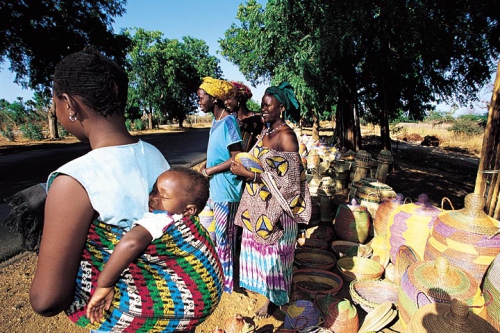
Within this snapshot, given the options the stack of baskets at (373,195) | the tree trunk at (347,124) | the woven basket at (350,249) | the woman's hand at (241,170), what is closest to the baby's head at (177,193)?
the woman's hand at (241,170)

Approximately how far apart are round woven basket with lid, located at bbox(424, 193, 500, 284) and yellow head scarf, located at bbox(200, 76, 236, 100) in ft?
7.40

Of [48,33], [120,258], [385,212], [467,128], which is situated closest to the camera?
[120,258]

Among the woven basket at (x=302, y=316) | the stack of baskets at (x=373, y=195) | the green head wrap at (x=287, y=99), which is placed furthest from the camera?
the stack of baskets at (x=373, y=195)

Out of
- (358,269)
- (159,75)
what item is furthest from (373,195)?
(159,75)

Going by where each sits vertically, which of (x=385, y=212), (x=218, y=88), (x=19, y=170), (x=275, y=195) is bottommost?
(x=19, y=170)

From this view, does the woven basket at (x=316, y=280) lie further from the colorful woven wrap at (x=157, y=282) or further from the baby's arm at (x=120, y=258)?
the baby's arm at (x=120, y=258)

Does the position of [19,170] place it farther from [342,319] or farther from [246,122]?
[342,319]

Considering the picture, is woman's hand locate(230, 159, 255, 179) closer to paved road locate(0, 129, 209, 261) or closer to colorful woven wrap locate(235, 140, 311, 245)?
colorful woven wrap locate(235, 140, 311, 245)

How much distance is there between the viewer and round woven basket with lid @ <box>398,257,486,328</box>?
198 cm

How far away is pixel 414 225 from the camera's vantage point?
9.66 ft

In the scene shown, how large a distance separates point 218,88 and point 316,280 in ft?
7.56

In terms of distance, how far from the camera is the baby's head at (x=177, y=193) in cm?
103

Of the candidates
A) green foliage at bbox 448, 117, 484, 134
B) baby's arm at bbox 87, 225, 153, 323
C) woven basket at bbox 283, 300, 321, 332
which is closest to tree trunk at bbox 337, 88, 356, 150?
woven basket at bbox 283, 300, 321, 332

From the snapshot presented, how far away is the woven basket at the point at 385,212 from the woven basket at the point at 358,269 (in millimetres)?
607
